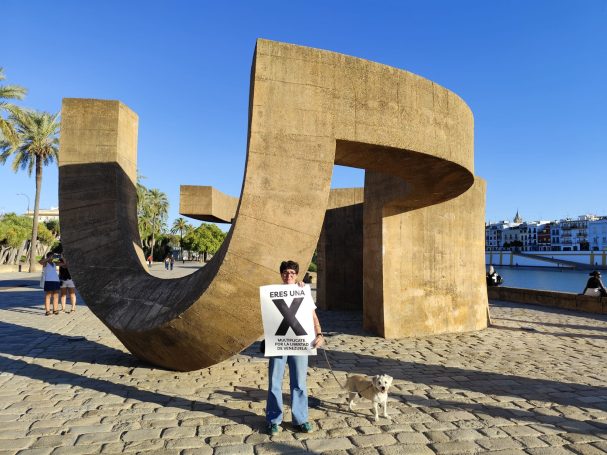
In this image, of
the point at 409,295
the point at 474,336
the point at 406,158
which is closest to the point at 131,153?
the point at 406,158

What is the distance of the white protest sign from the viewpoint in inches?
158

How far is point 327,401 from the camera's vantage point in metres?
5.04

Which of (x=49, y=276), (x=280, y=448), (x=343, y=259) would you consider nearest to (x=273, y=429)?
(x=280, y=448)

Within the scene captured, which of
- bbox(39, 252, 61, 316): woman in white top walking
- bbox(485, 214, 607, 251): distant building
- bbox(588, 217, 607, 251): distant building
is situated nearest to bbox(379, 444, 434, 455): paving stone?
bbox(39, 252, 61, 316): woman in white top walking

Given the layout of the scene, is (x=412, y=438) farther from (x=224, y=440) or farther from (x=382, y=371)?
(x=382, y=371)

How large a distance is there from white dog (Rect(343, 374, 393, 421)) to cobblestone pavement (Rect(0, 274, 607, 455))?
18 centimetres

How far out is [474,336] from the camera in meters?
9.57

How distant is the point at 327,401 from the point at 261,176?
287cm

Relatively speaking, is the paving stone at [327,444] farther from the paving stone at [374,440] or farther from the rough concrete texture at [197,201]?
the rough concrete texture at [197,201]

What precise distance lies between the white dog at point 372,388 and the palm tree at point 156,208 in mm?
61103

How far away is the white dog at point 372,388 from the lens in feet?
14.1

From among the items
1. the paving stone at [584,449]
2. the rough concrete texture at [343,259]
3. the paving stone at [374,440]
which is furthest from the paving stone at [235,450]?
the rough concrete texture at [343,259]

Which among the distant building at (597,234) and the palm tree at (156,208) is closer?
the palm tree at (156,208)

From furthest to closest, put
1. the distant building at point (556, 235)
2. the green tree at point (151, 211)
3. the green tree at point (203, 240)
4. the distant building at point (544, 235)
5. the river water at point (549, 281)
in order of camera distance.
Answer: the distant building at point (544, 235), the distant building at point (556, 235), the green tree at point (203, 240), the green tree at point (151, 211), the river water at point (549, 281)
